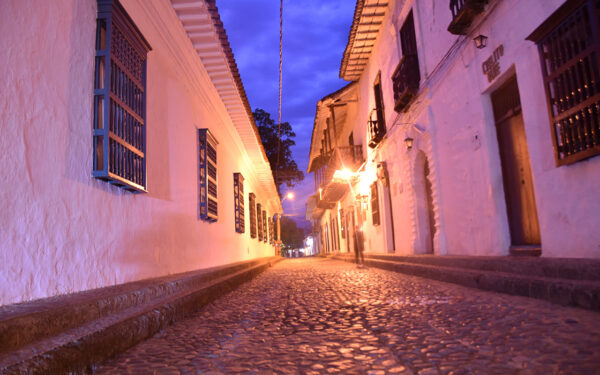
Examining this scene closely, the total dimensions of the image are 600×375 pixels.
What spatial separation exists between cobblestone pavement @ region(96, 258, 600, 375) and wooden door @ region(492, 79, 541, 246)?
114 inches

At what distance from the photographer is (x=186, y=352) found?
2480mm

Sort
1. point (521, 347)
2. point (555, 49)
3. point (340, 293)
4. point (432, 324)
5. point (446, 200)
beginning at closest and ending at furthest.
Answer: point (521, 347)
point (432, 324)
point (555, 49)
point (340, 293)
point (446, 200)

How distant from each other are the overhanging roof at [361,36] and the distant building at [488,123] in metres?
0.06

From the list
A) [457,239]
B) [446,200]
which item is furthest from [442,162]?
[457,239]

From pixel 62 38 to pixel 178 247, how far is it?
3.39m

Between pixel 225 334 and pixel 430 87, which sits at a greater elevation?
pixel 430 87

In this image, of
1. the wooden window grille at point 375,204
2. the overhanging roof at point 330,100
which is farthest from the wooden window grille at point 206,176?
the overhanging roof at point 330,100

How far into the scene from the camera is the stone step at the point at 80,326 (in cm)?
180

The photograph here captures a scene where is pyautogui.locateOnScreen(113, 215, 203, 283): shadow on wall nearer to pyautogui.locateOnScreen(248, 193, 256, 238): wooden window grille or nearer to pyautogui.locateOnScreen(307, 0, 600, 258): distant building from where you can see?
pyautogui.locateOnScreen(307, 0, 600, 258): distant building

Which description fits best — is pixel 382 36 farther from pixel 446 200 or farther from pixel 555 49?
pixel 555 49

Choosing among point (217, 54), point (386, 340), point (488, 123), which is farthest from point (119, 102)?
point (488, 123)

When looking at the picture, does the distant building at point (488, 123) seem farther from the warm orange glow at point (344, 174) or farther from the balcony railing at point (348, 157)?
the warm orange glow at point (344, 174)

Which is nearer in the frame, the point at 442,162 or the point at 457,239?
the point at 457,239

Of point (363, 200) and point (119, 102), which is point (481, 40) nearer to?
point (119, 102)
